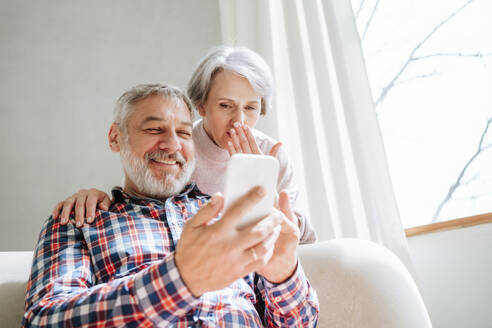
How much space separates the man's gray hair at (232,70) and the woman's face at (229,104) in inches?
0.9

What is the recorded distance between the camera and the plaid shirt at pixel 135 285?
69cm

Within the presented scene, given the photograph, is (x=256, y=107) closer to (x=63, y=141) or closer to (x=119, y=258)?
(x=119, y=258)

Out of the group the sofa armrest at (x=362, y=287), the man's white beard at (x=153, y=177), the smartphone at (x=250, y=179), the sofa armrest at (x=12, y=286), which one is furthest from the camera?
the man's white beard at (x=153, y=177)

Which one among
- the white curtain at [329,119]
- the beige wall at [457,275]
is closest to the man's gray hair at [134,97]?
the white curtain at [329,119]

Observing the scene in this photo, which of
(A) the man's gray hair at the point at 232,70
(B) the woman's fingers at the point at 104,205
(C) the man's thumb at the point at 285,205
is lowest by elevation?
(C) the man's thumb at the point at 285,205

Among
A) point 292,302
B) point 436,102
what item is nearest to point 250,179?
point 292,302

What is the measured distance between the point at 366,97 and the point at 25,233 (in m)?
1.84

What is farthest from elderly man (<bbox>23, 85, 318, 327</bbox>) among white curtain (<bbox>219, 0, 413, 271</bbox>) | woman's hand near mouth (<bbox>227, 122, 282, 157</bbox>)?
white curtain (<bbox>219, 0, 413, 271</bbox>)

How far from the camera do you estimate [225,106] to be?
1522mm

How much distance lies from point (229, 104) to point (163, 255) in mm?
658

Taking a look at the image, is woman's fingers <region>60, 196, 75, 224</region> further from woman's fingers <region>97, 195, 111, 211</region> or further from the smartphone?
the smartphone

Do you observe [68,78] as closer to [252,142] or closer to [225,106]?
[225,106]

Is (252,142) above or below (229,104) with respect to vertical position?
below

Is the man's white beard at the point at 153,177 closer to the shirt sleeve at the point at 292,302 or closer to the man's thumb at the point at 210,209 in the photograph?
the shirt sleeve at the point at 292,302
